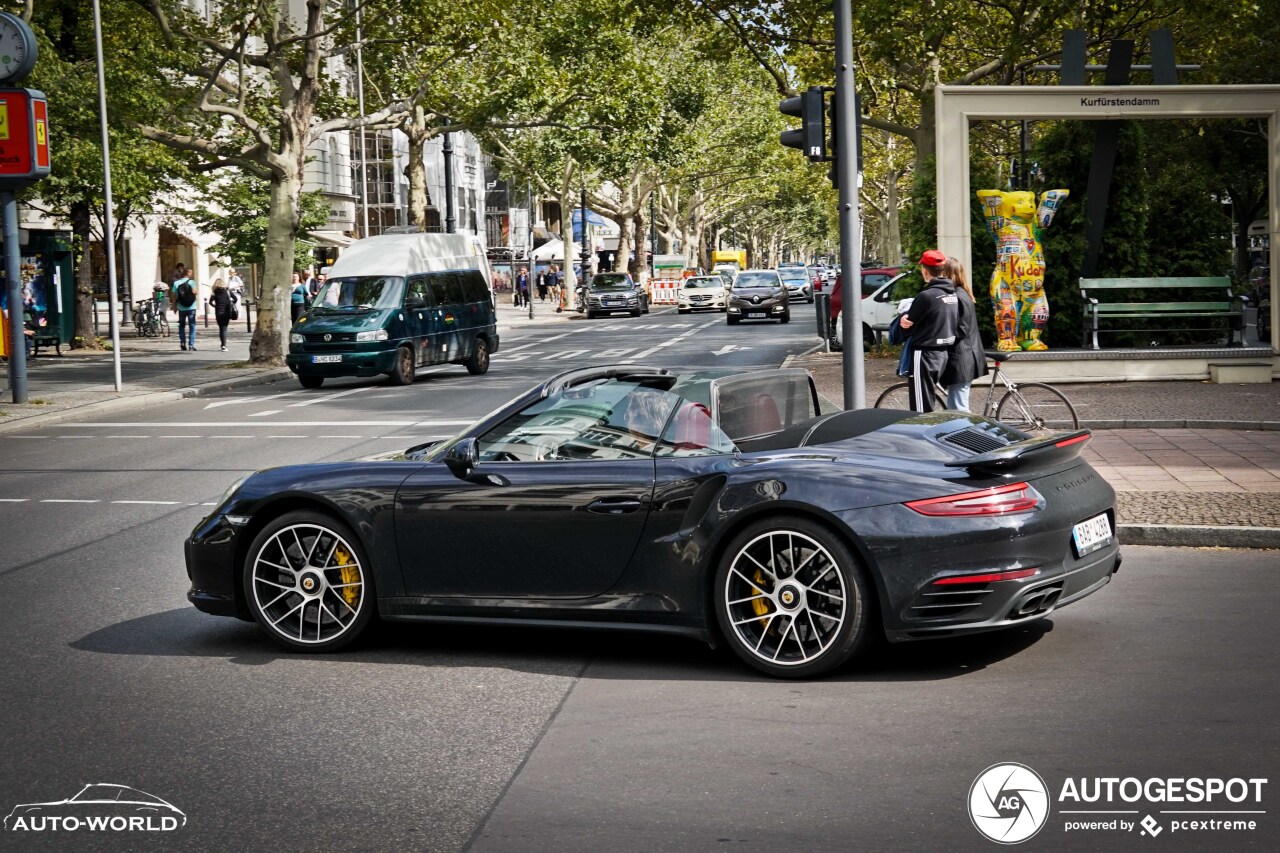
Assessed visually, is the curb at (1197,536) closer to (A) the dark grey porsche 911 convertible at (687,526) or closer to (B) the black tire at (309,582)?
(A) the dark grey porsche 911 convertible at (687,526)

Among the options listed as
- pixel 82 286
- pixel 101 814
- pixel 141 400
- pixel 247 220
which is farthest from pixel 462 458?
pixel 247 220

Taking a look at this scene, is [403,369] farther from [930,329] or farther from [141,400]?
[930,329]

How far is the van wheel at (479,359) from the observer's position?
28.7m

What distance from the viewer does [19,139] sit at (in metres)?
21.1

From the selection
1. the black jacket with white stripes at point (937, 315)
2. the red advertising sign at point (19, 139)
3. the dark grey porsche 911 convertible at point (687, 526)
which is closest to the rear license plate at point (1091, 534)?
the dark grey porsche 911 convertible at point (687, 526)

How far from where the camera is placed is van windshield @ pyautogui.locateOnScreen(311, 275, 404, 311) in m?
26.6

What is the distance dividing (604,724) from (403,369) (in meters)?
21.0

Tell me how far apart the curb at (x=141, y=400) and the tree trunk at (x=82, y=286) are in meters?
9.13

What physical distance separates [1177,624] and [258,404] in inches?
694

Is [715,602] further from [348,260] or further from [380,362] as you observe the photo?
Result: [348,260]

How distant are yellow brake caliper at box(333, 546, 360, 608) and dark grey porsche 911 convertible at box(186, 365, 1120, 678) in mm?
10

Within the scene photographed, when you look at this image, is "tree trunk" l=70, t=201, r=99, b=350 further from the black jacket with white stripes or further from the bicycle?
the black jacket with white stripes

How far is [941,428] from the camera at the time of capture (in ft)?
21.9

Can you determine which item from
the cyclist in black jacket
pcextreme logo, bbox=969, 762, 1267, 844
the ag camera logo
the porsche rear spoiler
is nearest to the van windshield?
the cyclist in black jacket
